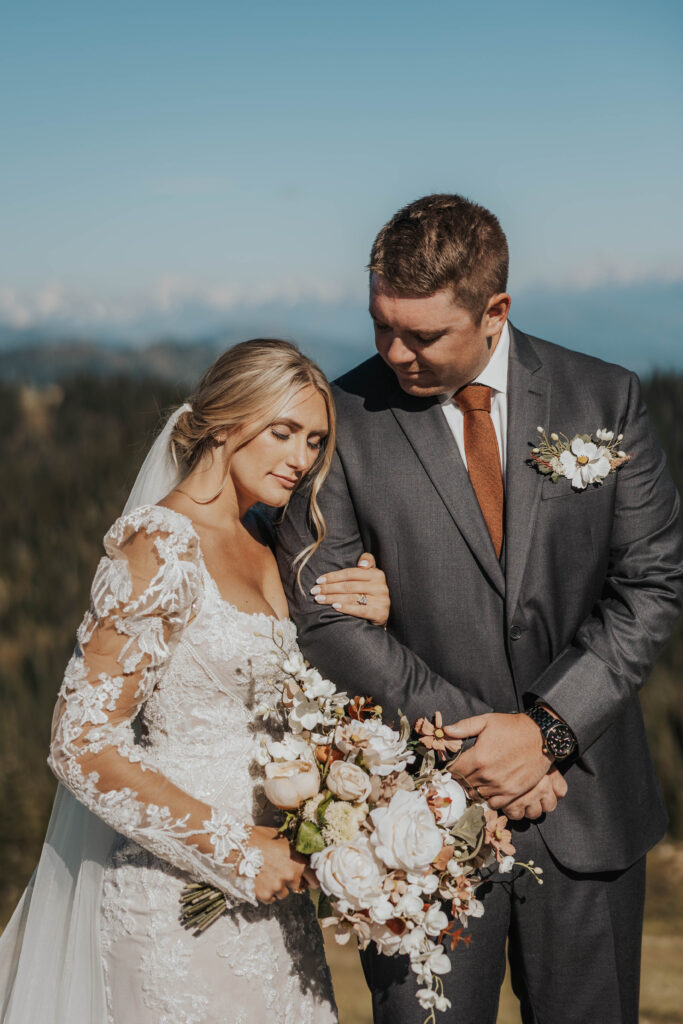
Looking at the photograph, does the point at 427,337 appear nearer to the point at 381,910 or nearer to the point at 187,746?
the point at 187,746

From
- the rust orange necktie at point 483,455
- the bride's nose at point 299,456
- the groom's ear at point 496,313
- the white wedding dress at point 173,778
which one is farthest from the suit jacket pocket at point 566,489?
the white wedding dress at point 173,778

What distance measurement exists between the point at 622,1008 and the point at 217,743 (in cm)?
150

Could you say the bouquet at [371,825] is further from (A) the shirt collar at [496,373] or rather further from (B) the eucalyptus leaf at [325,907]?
(A) the shirt collar at [496,373]

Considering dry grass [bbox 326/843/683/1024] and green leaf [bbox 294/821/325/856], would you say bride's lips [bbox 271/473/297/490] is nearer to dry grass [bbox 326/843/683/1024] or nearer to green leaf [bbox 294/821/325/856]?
green leaf [bbox 294/821/325/856]

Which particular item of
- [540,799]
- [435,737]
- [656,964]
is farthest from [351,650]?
[656,964]

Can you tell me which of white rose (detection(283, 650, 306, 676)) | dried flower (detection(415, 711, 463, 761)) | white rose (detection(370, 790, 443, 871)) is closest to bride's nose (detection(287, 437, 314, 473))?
white rose (detection(283, 650, 306, 676))

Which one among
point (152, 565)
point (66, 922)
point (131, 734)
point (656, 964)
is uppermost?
point (152, 565)

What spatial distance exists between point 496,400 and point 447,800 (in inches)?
48.8

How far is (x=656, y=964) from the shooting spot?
5.12 metres

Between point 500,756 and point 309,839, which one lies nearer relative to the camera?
point 309,839

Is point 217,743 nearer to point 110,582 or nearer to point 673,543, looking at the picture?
point 110,582

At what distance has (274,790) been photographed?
2.41 m

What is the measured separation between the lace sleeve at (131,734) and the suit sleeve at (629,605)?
3.28 ft

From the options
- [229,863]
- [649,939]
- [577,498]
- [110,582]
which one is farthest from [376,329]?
[649,939]
